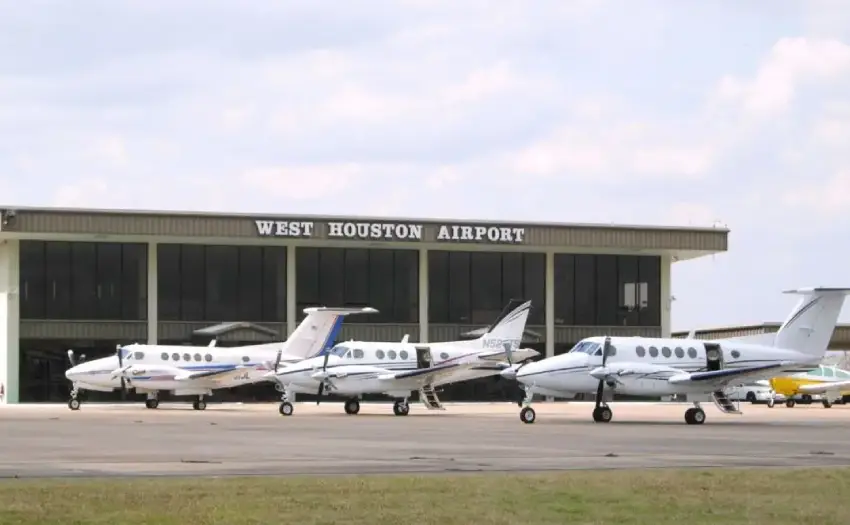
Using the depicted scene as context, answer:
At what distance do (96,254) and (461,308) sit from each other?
1966 centimetres

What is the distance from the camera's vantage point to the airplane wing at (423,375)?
170 feet

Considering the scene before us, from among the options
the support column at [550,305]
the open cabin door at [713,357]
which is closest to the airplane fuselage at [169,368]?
the open cabin door at [713,357]

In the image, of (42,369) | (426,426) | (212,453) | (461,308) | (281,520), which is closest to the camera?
(281,520)

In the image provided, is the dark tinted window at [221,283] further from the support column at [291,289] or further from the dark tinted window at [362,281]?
the dark tinted window at [362,281]

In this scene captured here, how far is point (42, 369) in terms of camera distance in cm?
7188

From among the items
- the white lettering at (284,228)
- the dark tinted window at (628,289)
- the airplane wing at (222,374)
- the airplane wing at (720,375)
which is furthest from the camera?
the dark tinted window at (628,289)

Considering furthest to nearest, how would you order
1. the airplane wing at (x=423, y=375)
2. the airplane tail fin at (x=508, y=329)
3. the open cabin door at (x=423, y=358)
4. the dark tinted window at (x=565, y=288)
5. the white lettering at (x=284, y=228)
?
the dark tinted window at (x=565, y=288)
the white lettering at (x=284, y=228)
the airplane tail fin at (x=508, y=329)
the open cabin door at (x=423, y=358)
the airplane wing at (x=423, y=375)

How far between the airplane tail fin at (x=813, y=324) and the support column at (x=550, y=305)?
33292 millimetres

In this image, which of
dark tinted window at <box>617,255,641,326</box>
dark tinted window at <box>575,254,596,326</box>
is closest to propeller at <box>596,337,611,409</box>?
dark tinted window at <box>575,254,596,326</box>

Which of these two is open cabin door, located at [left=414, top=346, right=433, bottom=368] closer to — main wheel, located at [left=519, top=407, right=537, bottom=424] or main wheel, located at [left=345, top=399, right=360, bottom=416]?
main wheel, located at [left=345, top=399, right=360, bottom=416]

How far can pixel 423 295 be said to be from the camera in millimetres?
76750

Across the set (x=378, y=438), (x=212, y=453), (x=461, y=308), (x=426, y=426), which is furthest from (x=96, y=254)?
(x=212, y=453)

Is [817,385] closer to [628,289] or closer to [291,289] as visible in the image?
[628,289]

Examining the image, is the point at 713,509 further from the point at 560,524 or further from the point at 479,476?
the point at 479,476
